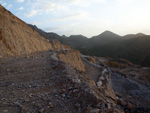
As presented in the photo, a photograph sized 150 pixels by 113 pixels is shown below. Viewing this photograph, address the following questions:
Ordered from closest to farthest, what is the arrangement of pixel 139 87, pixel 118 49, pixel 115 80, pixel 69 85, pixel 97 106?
pixel 97 106 → pixel 69 85 → pixel 139 87 → pixel 115 80 → pixel 118 49

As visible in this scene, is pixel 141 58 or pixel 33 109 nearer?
pixel 33 109

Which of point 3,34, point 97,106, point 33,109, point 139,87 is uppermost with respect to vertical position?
point 3,34

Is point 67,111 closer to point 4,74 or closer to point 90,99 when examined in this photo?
point 90,99

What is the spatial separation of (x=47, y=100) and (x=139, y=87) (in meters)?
17.2

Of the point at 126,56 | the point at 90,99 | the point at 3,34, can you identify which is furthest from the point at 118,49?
the point at 90,99

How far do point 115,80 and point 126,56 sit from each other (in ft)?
104

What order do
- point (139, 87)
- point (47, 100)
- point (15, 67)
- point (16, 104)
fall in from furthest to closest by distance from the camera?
point (139, 87), point (15, 67), point (47, 100), point (16, 104)

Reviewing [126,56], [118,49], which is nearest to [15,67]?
[126,56]

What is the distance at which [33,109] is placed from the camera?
3.11 meters

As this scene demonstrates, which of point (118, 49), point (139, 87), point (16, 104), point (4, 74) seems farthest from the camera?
point (118, 49)

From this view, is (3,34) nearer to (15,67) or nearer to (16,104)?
(15,67)

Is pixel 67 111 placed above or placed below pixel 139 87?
above

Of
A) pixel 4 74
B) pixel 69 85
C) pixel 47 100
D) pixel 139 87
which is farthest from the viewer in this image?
pixel 139 87

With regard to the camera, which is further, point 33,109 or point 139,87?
point 139,87
